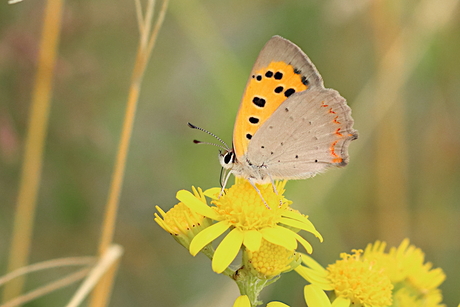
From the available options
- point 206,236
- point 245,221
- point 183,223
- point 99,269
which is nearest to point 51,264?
point 99,269

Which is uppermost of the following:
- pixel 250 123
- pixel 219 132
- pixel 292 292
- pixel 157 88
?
pixel 157 88

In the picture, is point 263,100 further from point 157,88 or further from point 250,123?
point 157,88

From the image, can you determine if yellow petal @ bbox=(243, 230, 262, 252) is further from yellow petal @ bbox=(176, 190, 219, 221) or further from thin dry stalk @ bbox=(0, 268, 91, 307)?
thin dry stalk @ bbox=(0, 268, 91, 307)

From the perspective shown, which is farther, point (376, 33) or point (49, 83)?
point (376, 33)

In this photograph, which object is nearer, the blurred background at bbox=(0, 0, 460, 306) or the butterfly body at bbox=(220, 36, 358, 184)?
the butterfly body at bbox=(220, 36, 358, 184)

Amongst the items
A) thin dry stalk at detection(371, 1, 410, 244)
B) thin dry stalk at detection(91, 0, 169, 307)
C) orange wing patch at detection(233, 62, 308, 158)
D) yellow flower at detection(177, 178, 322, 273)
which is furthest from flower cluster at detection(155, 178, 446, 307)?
thin dry stalk at detection(371, 1, 410, 244)

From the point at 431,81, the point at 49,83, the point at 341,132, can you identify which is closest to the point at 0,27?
the point at 49,83
